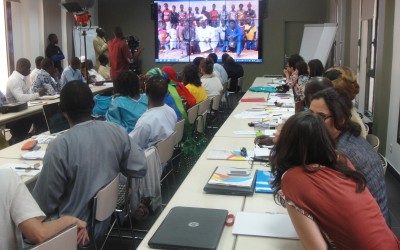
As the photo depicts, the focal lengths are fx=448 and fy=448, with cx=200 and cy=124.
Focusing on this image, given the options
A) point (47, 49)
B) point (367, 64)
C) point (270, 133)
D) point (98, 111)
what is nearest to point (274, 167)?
point (270, 133)

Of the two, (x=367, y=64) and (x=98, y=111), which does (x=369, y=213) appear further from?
(x=367, y=64)

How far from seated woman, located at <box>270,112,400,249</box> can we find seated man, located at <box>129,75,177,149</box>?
2110mm

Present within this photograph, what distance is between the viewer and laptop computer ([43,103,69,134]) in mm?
4109

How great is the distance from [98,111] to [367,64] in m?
4.96

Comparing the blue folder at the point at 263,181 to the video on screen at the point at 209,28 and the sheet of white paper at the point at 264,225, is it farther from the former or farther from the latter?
the video on screen at the point at 209,28

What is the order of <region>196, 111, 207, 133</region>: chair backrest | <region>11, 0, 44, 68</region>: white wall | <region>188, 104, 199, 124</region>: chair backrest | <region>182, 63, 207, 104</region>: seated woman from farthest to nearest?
<region>11, 0, 44, 68</region>: white wall < <region>182, 63, 207, 104</region>: seated woman < <region>196, 111, 207, 133</region>: chair backrest < <region>188, 104, 199, 124</region>: chair backrest

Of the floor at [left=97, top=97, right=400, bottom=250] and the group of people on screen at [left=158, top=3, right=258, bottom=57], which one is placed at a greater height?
the group of people on screen at [left=158, top=3, right=258, bottom=57]

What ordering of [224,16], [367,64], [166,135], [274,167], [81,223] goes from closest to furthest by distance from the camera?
[274,167], [81,223], [166,135], [367,64], [224,16]

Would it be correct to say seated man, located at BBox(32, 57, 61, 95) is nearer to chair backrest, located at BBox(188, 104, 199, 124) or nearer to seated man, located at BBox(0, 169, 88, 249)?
chair backrest, located at BBox(188, 104, 199, 124)

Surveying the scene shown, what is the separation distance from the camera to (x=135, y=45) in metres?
10.8

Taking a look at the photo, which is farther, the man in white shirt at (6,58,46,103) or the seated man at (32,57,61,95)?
the seated man at (32,57,61,95)

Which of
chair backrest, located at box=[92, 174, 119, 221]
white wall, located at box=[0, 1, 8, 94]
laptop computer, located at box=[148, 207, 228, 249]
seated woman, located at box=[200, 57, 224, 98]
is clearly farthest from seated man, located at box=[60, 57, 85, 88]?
laptop computer, located at box=[148, 207, 228, 249]

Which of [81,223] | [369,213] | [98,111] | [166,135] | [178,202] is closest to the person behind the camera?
[369,213]

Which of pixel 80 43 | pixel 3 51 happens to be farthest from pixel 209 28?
pixel 3 51
